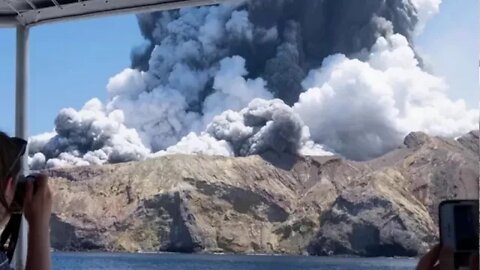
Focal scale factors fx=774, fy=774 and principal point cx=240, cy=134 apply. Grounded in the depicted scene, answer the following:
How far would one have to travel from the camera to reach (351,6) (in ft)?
134

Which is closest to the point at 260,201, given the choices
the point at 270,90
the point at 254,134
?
the point at 254,134

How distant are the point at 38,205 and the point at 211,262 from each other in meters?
37.5

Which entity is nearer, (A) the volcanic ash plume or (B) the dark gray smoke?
(A) the volcanic ash plume

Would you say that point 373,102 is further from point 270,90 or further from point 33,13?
point 33,13

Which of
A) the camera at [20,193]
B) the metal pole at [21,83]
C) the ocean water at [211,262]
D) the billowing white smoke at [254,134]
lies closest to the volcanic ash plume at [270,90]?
the billowing white smoke at [254,134]

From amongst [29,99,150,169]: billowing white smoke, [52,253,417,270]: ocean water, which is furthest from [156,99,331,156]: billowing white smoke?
[52,253,417,270]: ocean water

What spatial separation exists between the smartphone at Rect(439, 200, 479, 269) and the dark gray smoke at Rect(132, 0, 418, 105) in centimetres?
3801

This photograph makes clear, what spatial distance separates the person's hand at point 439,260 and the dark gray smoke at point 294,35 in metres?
38.0

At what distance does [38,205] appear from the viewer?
3.02ft

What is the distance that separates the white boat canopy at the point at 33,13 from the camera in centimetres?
342

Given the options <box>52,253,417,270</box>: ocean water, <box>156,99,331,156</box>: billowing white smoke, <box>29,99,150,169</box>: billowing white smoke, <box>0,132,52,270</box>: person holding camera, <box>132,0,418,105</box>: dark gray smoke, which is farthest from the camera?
Answer: <box>132,0,418,105</box>: dark gray smoke

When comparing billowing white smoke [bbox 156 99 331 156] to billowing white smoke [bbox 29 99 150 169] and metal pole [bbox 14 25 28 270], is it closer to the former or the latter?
billowing white smoke [bbox 29 99 150 169]

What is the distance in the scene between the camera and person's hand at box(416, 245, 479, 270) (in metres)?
0.75

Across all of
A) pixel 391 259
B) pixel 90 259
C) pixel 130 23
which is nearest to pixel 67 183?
pixel 90 259
